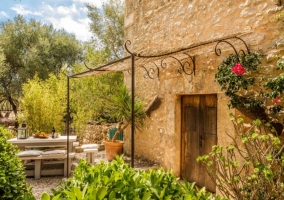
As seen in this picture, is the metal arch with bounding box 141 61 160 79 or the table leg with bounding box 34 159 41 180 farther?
the metal arch with bounding box 141 61 160 79

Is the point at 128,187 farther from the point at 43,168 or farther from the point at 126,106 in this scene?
the point at 43,168

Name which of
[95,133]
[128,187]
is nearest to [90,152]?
[95,133]

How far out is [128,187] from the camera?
139 centimetres

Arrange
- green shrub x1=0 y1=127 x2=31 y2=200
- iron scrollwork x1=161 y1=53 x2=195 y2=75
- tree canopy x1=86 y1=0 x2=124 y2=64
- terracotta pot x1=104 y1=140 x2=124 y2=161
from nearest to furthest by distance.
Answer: green shrub x1=0 y1=127 x2=31 y2=200
iron scrollwork x1=161 y1=53 x2=195 y2=75
terracotta pot x1=104 y1=140 x2=124 y2=161
tree canopy x1=86 y1=0 x2=124 y2=64

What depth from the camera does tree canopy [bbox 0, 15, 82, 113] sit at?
12.8 metres

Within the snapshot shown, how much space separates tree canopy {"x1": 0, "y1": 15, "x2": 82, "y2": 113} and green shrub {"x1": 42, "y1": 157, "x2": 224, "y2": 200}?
1173cm

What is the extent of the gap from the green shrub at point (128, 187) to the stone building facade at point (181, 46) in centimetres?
195

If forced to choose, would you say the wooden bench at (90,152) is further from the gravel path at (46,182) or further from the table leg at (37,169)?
the table leg at (37,169)

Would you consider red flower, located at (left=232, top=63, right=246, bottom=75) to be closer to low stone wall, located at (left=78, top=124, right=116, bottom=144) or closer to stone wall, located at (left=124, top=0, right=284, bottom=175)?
stone wall, located at (left=124, top=0, right=284, bottom=175)

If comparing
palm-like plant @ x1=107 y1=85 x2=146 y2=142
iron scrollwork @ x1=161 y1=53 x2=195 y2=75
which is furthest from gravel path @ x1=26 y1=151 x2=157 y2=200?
iron scrollwork @ x1=161 y1=53 x2=195 y2=75

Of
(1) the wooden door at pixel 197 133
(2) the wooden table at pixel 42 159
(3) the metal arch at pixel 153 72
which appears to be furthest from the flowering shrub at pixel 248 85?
(2) the wooden table at pixel 42 159

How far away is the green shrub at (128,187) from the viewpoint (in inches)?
47.1

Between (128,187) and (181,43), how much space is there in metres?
3.77

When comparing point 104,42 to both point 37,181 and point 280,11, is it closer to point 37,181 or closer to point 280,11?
point 37,181
